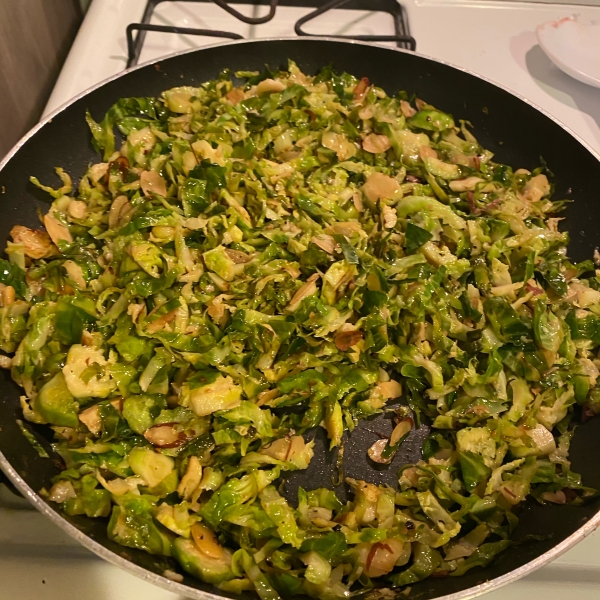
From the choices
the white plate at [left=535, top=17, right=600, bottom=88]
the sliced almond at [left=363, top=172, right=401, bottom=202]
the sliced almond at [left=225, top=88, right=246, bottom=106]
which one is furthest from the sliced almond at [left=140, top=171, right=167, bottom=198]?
the white plate at [left=535, top=17, right=600, bottom=88]

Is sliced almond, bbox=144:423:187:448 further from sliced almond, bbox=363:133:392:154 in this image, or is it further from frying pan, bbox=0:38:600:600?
sliced almond, bbox=363:133:392:154

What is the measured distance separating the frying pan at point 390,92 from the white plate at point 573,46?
41cm

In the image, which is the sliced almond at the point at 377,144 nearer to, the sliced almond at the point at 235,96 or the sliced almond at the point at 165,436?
the sliced almond at the point at 235,96

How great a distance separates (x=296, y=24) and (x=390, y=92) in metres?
0.48

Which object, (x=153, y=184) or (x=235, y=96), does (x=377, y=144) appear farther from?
(x=153, y=184)

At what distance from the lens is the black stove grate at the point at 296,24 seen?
2182 mm

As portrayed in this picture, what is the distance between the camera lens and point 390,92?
2.30m

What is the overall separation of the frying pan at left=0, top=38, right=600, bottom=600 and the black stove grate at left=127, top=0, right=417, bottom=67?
8 cm

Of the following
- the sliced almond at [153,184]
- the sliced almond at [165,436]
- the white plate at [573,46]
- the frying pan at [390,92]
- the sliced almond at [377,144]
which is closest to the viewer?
the frying pan at [390,92]

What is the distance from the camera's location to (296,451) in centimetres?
152

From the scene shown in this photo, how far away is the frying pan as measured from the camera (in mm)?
1294

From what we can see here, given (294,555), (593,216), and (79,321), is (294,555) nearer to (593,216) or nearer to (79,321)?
(79,321)

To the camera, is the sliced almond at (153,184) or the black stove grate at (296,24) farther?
the black stove grate at (296,24)

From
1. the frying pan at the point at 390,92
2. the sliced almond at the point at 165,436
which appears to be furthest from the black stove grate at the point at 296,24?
the sliced almond at the point at 165,436
